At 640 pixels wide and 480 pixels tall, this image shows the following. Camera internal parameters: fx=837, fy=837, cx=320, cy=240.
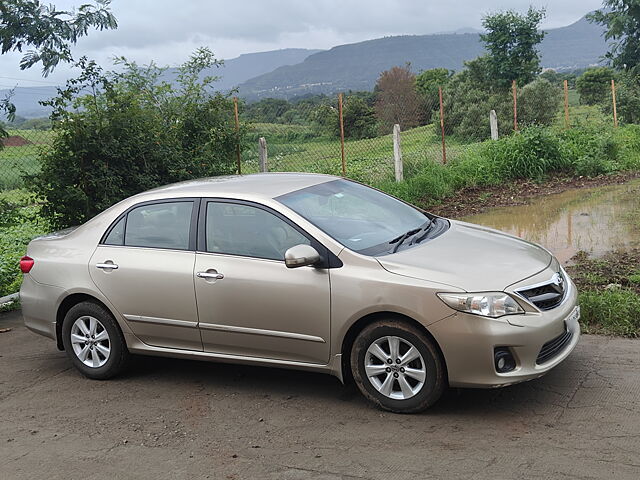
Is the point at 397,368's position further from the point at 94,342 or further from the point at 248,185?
the point at 94,342

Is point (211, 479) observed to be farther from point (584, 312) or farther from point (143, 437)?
point (584, 312)

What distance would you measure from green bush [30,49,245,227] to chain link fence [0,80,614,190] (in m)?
1.44

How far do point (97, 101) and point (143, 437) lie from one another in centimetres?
673

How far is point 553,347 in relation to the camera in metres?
5.43

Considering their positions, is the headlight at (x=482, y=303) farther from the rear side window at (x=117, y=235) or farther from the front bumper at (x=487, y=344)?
the rear side window at (x=117, y=235)

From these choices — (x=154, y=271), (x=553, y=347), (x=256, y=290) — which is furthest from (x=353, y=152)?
(x=553, y=347)

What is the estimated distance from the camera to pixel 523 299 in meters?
5.29

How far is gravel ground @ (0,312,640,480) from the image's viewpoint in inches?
187

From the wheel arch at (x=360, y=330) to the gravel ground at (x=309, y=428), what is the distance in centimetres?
27

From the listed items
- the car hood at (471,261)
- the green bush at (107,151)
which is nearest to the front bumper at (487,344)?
the car hood at (471,261)

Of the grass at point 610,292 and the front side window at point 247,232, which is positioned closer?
the front side window at point 247,232

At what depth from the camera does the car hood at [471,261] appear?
5336 millimetres

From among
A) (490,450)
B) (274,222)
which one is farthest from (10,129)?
(490,450)

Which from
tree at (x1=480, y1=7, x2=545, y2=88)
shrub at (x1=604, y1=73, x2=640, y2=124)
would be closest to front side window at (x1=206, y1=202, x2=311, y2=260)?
shrub at (x1=604, y1=73, x2=640, y2=124)
